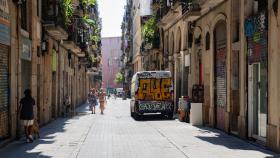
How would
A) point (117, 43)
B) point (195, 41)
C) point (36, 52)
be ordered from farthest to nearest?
1. point (117, 43)
2. point (195, 41)
3. point (36, 52)

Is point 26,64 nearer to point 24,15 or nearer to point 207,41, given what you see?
point 24,15

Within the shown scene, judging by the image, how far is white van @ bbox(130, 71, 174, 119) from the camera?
93.8 ft

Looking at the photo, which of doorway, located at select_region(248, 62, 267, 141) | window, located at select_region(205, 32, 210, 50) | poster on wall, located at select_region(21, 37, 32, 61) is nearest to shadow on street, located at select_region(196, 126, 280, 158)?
doorway, located at select_region(248, 62, 267, 141)

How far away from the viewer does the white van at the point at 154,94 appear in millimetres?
28578

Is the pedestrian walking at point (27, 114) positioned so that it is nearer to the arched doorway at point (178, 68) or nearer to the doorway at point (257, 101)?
the doorway at point (257, 101)

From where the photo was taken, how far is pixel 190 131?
20.4 m

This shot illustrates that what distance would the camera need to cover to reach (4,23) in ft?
51.5

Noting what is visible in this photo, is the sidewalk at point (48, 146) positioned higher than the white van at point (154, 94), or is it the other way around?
the white van at point (154, 94)

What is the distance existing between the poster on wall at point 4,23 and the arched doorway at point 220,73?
27.1 feet

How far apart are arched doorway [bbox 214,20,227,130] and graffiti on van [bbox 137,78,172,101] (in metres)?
6.77

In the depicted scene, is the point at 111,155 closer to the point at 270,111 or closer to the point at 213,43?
the point at 270,111

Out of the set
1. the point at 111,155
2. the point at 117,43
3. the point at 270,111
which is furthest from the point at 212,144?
the point at 117,43


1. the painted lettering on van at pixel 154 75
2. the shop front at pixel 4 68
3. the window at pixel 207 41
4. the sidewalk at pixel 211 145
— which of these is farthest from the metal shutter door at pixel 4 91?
the painted lettering on van at pixel 154 75

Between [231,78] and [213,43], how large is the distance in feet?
11.2
